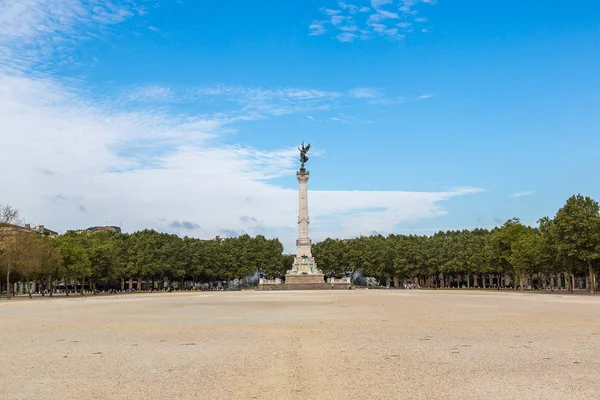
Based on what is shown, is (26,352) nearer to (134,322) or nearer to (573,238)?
(134,322)

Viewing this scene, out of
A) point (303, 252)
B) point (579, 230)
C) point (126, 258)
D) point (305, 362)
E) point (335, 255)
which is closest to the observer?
point (305, 362)

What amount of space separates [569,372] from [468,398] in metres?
3.94

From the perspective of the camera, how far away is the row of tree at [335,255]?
7731 centimetres

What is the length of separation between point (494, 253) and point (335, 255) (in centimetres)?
5545

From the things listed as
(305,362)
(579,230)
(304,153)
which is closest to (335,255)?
(304,153)

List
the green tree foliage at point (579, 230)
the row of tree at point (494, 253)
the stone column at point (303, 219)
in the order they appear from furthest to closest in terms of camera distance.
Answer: the stone column at point (303, 219) < the row of tree at point (494, 253) < the green tree foliage at point (579, 230)

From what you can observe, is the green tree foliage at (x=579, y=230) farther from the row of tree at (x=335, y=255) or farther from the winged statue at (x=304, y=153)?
the winged statue at (x=304, y=153)

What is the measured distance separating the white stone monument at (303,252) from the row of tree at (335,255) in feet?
99.4

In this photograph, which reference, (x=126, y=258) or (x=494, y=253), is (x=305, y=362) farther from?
(x=126, y=258)

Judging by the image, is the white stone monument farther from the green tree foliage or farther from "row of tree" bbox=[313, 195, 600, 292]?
the green tree foliage

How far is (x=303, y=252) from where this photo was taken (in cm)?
11731

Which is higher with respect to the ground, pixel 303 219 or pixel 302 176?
pixel 302 176

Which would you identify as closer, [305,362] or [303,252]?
[305,362]

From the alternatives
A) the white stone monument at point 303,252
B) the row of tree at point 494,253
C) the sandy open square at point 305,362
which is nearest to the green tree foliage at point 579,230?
the row of tree at point 494,253
